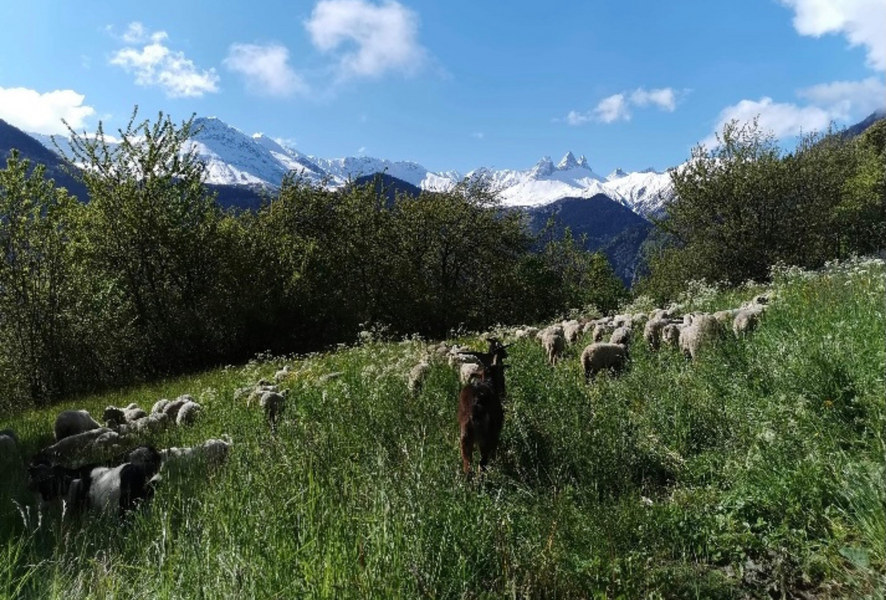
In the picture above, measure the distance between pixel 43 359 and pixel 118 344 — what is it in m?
2.60

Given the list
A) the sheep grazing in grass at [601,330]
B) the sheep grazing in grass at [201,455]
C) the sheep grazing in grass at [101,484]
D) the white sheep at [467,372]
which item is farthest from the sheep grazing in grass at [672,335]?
the sheep grazing in grass at [101,484]

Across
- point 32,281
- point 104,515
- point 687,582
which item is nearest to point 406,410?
point 104,515

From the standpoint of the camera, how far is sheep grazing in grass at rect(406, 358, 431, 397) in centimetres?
891

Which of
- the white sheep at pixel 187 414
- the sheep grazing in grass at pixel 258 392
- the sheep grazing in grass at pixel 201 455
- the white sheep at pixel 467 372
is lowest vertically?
the white sheep at pixel 187 414

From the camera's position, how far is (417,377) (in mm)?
9367

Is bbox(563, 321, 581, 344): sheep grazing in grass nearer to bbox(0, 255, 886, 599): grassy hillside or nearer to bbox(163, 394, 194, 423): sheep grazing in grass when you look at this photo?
bbox(0, 255, 886, 599): grassy hillside

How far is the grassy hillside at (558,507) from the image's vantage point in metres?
3.44

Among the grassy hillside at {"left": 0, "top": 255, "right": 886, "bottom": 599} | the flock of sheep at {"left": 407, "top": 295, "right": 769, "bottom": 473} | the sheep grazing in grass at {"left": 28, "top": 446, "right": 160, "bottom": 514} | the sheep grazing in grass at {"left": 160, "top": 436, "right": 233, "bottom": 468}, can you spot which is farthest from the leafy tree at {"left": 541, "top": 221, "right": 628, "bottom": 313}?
the sheep grazing in grass at {"left": 28, "top": 446, "right": 160, "bottom": 514}

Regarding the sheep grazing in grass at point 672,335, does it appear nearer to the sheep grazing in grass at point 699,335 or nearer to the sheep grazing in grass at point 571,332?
the sheep grazing in grass at point 699,335

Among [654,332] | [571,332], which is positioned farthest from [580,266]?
[654,332]

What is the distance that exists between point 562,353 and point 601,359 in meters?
2.43

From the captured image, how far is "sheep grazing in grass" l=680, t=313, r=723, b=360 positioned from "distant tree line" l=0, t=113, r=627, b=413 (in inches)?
795

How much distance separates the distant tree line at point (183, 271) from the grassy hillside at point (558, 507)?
54.5ft

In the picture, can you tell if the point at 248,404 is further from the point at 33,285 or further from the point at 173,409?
the point at 33,285
